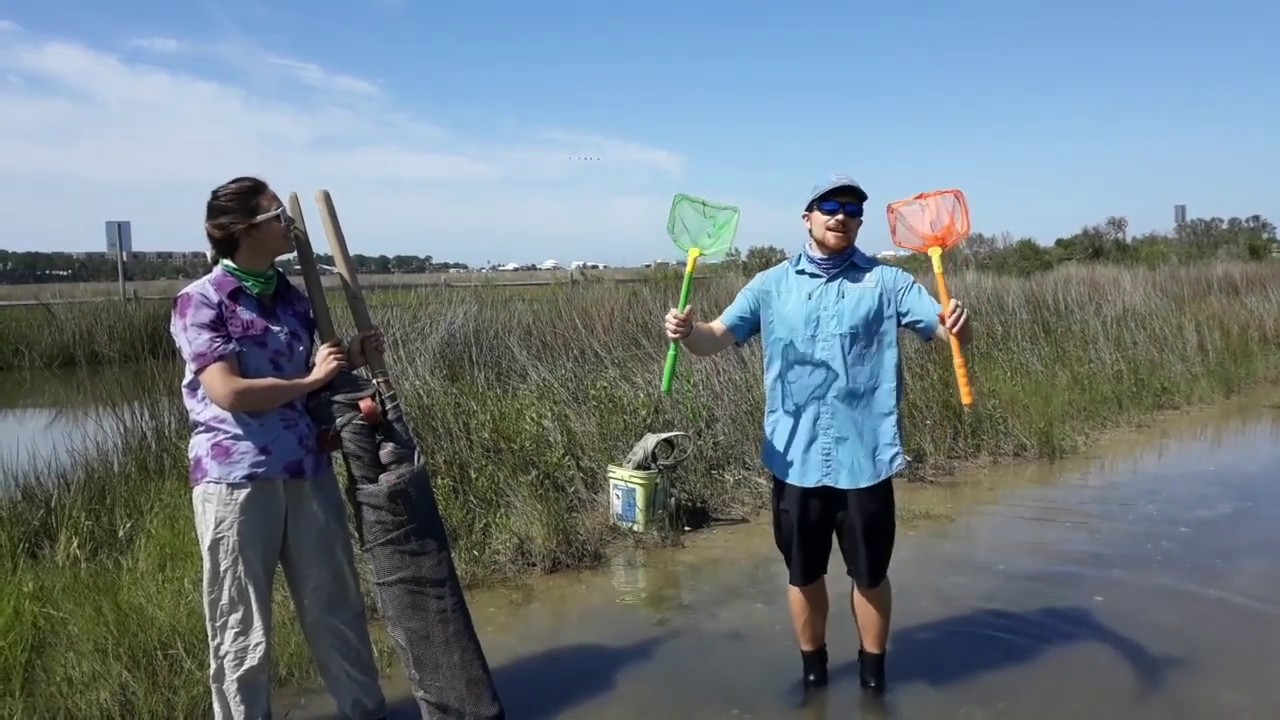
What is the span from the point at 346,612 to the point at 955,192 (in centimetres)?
264

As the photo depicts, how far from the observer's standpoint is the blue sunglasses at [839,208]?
3.24m

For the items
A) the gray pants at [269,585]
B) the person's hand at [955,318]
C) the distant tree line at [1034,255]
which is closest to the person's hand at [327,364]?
the gray pants at [269,585]

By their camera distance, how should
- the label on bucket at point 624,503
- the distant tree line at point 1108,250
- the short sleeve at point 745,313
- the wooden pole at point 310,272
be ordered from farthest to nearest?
the distant tree line at point 1108,250, the label on bucket at point 624,503, the short sleeve at point 745,313, the wooden pole at point 310,272

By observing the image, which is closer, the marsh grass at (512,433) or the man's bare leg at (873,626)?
the man's bare leg at (873,626)

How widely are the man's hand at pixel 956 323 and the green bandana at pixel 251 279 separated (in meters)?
2.10

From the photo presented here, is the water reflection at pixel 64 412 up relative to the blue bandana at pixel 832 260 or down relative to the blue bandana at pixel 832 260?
down

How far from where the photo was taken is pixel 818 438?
3289mm

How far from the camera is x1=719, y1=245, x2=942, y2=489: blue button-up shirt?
3258mm

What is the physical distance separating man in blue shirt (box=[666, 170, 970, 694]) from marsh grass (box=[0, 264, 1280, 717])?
2078mm

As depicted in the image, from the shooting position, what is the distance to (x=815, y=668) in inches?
144

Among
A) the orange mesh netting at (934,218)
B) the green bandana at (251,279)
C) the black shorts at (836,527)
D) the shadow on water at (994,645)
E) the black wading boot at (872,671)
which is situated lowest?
the shadow on water at (994,645)

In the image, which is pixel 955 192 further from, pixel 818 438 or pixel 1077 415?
pixel 1077 415

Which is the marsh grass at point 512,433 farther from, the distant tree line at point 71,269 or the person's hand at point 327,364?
the distant tree line at point 71,269

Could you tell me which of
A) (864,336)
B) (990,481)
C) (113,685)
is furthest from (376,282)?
(864,336)
